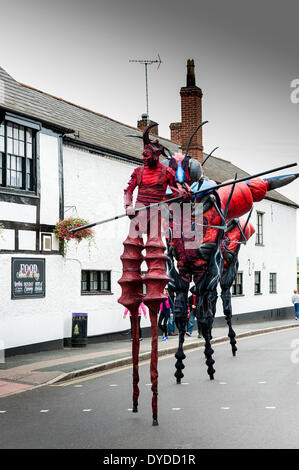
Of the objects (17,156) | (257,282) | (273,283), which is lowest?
(273,283)

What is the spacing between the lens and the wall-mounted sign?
1338 cm

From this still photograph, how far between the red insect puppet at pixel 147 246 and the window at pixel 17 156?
6922 millimetres

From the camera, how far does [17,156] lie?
13.9 meters

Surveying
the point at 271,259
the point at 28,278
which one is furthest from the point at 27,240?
the point at 271,259

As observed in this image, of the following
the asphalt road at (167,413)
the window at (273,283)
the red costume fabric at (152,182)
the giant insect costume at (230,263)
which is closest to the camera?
the asphalt road at (167,413)

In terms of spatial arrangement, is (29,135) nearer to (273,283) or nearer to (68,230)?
(68,230)

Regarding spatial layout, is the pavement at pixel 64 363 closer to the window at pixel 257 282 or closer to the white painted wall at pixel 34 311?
the white painted wall at pixel 34 311

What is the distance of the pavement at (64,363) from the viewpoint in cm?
988

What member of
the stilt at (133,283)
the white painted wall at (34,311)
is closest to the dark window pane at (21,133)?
the white painted wall at (34,311)

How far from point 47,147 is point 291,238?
22.5 metres

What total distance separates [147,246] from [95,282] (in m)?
10.2

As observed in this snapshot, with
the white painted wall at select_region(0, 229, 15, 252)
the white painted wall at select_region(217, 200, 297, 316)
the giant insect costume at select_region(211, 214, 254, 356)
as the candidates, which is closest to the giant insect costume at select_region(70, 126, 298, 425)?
the giant insect costume at select_region(211, 214, 254, 356)

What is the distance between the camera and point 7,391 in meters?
8.98

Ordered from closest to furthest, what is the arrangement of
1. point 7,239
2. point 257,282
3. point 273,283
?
point 7,239
point 257,282
point 273,283
